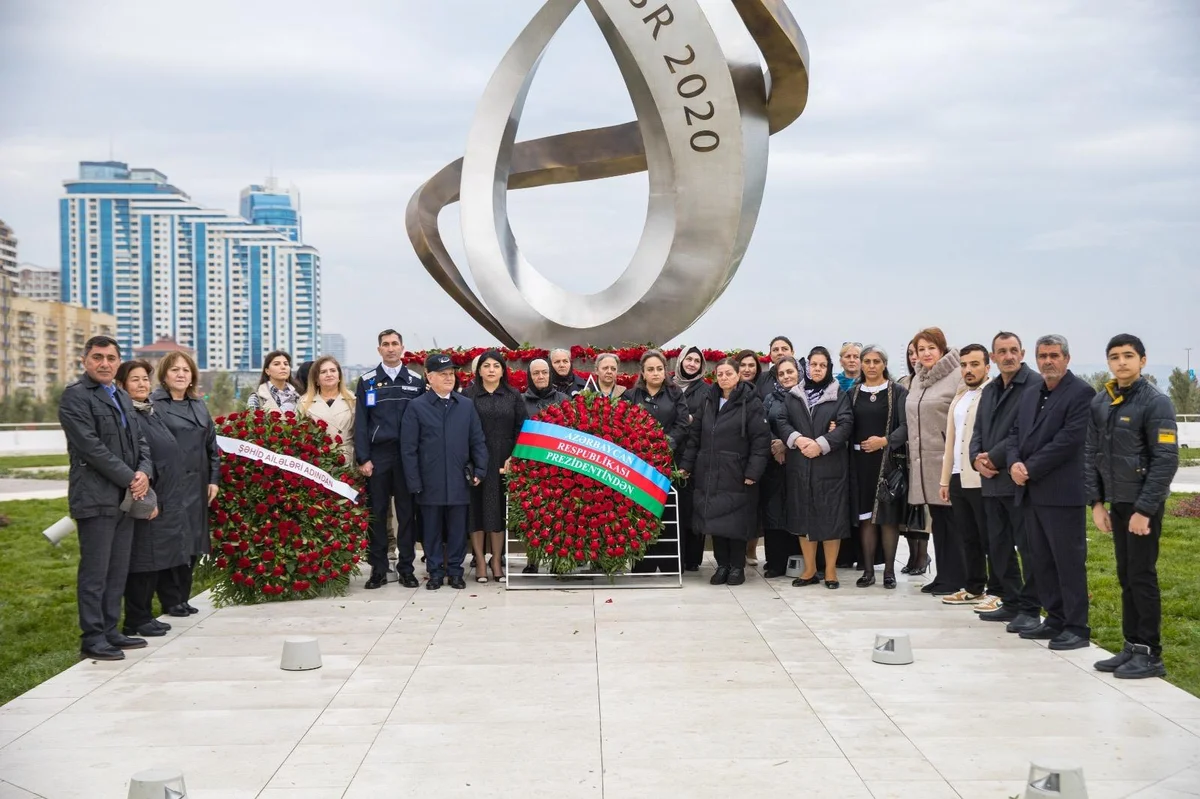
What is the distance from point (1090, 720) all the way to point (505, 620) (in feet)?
10.6

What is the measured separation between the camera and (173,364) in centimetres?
674

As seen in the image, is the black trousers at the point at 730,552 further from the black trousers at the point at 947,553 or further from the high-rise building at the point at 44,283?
the high-rise building at the point at 44,283

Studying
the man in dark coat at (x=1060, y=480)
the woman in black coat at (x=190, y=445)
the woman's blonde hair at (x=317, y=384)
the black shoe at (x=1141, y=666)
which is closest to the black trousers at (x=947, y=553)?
the man in dark coat at (x=1060, y=480)

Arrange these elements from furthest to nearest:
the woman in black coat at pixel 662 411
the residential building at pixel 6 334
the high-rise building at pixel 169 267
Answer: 1. the high-rise building at pixel 169 267
2. the residential building at pixel 6 334
3. the woman in black coat at pixel 662 411

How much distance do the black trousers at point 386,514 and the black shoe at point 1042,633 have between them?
387cm

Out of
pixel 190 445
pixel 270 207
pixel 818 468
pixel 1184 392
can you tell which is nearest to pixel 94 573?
pixel 190 445

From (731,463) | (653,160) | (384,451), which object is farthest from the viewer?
(653,160)

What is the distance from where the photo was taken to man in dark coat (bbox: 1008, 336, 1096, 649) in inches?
226

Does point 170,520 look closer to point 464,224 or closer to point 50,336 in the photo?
point 464,224

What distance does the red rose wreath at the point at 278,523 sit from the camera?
7066 millimetres

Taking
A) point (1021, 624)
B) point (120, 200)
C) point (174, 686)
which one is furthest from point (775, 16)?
point (120, 200)

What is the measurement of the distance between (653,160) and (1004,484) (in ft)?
17.0

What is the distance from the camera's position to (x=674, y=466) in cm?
794

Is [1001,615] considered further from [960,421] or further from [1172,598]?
[1172,598]
